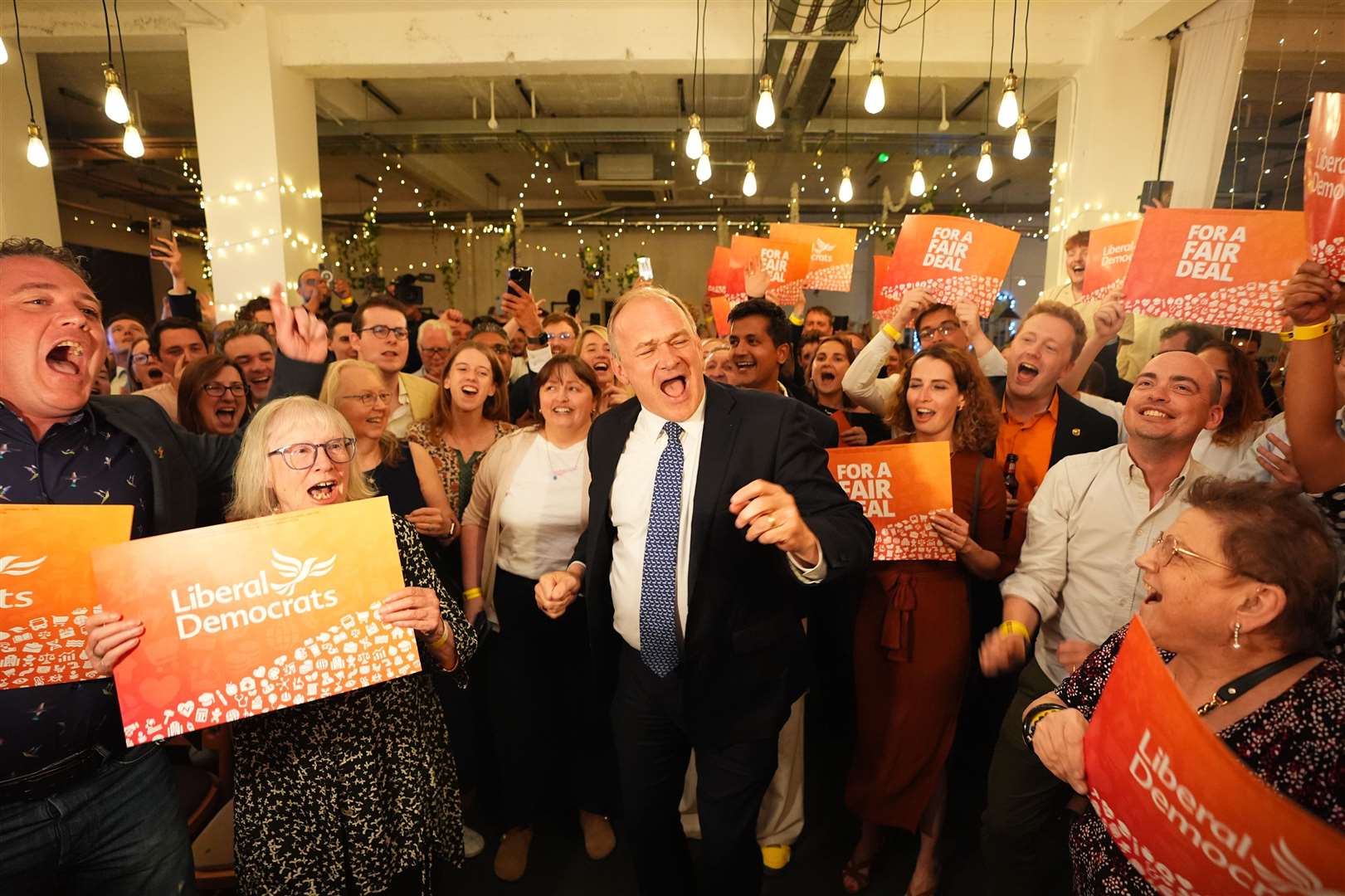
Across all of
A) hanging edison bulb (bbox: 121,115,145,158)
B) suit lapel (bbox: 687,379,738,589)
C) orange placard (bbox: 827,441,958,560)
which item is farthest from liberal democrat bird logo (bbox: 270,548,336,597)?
hanging edison bulb (bbox: 121,115,145,158)

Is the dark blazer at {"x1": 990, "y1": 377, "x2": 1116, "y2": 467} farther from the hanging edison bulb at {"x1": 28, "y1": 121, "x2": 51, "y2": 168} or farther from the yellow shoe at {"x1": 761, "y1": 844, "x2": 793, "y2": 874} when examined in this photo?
the hanging edison bulb at {"x1": 28, "y1": 121, "x2": 51, "y2": 168}

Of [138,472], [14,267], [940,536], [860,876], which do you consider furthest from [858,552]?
[14,267]

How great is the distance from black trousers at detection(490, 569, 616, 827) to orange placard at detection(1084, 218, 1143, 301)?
10.7ft

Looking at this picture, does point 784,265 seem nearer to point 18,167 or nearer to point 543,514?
point 543,514

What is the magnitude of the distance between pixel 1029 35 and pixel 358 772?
743 centimetres

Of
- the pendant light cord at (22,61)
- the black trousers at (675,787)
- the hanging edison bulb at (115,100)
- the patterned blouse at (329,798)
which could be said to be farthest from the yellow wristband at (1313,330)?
the pendant light cord at (22,61)

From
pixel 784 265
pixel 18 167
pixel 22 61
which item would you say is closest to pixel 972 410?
pixel 784 265

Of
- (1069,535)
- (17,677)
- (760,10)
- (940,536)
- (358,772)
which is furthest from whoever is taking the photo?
(760,10)

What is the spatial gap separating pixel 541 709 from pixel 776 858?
105 cm

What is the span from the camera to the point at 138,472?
1.55m

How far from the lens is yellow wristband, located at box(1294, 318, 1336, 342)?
173cm

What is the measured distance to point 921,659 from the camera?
233 cm

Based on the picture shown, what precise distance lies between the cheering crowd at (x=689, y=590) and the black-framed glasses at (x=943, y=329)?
803 millimetres

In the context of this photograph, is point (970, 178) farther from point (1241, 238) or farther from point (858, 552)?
point (858, 552)
